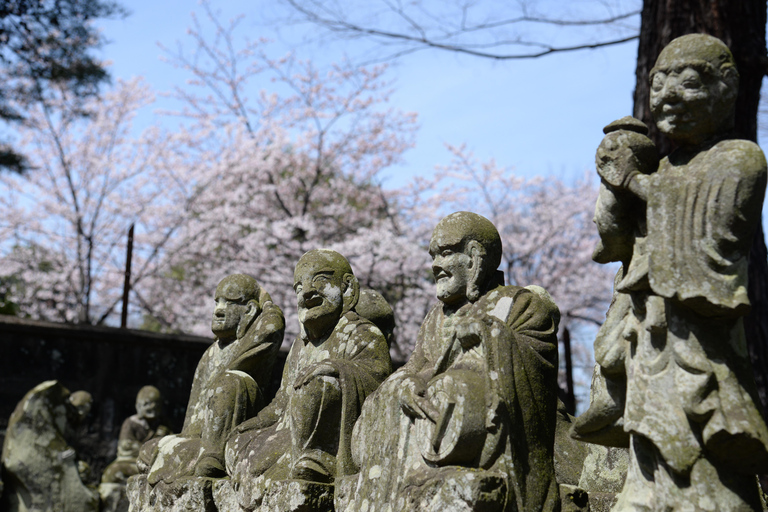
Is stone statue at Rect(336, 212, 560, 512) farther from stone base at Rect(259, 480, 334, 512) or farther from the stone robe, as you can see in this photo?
the stone robe

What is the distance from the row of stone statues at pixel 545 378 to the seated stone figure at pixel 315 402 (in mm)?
13

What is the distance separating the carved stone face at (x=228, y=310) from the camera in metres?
7.05

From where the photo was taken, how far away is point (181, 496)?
609 centimetres

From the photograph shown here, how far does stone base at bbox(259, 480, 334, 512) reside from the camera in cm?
502

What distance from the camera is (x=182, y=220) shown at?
18.4m

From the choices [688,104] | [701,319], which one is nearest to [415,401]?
[701,319]

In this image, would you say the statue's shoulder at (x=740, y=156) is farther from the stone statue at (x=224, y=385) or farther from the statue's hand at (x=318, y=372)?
the stone statue at (x=224, y=385)

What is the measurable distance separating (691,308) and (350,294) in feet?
10.3

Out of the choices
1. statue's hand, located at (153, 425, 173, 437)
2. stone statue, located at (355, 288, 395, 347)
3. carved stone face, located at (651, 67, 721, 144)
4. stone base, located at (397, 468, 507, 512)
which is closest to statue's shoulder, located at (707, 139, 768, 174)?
carved stone face, located at (651, 67, 721, 144)

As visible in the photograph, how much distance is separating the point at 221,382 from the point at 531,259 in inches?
558

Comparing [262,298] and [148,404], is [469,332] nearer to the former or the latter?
[262,298]

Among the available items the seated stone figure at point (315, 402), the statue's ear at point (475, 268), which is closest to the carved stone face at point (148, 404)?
the seated stone figure at point (315, 402)

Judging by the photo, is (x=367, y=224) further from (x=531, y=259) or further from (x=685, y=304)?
(x=685, y=304)

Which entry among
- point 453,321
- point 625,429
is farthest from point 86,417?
point 625,429
